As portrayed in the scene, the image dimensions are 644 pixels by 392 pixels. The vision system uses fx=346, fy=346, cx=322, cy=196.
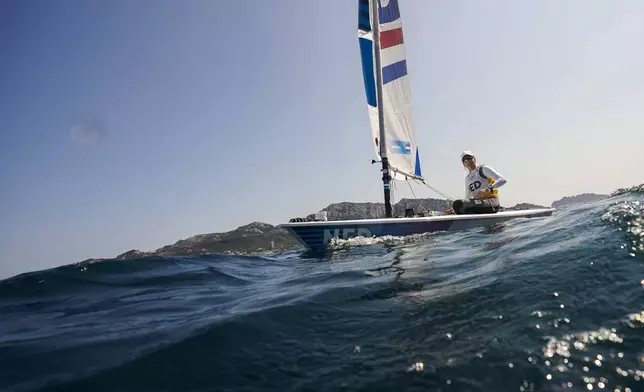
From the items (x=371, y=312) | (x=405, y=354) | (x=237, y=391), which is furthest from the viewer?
(x=371, y=312)

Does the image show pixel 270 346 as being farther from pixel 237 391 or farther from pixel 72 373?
pixel 72 373

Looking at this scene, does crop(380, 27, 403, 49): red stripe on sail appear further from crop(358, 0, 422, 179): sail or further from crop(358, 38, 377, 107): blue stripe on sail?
crop(358, 38, 377, 107): blue stripe on sail

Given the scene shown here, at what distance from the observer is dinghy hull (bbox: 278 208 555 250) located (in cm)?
1070

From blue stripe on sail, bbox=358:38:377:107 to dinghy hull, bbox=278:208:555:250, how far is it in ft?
22.6

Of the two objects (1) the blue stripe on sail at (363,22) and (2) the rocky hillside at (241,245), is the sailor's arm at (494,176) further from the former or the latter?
(2) the rocky hillside at (241,245)

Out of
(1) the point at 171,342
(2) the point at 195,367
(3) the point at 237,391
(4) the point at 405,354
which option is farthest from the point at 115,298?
(4) the point at 405,354

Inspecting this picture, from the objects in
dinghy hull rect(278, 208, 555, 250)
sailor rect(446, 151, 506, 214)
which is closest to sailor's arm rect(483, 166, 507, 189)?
sailor rect(446, 151, 506, 214)

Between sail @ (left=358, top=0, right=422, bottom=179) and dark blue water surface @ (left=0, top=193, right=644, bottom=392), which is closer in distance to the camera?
dark blue water surface @ (left=0, top=193, right=644, bottom=392)

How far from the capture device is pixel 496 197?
12.2 metres

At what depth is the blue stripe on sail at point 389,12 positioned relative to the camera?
16.5 m

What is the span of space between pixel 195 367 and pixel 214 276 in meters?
5.23

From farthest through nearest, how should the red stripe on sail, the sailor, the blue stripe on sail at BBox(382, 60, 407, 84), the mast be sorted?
the red stripe on sail < the blue stripe on sail at BBox(382, 60, 407, 84) < the mast < the sailor

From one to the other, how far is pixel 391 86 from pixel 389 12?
376 centimetres

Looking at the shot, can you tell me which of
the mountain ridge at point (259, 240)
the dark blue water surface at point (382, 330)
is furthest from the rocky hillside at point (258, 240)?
the dark blue water surface at point (382, 330)
